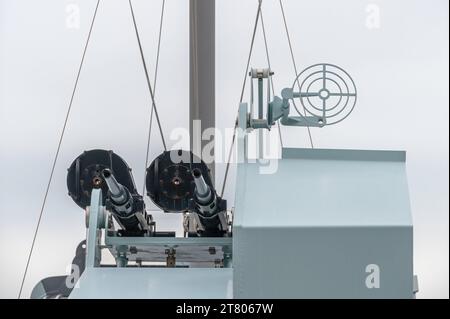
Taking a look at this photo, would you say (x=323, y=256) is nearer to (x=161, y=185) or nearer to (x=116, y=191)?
(x=116, y=191)

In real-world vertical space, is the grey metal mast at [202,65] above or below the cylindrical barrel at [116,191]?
above

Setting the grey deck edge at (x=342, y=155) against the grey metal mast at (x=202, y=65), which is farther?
the grey metal mast at (x=202, y=65)

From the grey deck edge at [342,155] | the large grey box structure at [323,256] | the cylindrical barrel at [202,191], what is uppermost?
the grey deck edge at [342,155]

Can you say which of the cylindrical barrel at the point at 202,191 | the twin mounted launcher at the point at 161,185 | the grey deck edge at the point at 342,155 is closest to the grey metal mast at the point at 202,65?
the twin mounted launcher at the point at 161,185

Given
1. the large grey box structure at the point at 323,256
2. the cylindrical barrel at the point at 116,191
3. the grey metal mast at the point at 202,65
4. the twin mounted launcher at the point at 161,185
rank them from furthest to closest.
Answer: the grey metal mast at the point at 202,65 < the twin mounted launcher at the point at 161,185 < the cylindrical barrel at the point at 116,191 < the large grey box structure at the point at 323,256

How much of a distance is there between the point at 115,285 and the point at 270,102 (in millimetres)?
1314

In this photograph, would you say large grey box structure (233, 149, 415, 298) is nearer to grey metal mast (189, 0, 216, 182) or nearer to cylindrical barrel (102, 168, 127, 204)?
cylindrical barrel (102, 168, 127, 204)

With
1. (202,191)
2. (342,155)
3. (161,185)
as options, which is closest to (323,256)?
(342,155)

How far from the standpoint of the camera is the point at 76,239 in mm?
10148

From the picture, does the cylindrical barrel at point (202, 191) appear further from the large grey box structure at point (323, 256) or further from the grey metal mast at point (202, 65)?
the grey metal mast at point (202, 65)

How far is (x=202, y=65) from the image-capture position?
10219mm

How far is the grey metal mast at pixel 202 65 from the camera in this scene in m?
10.2

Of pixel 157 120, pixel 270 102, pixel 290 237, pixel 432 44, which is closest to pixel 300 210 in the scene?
pixel 290 237

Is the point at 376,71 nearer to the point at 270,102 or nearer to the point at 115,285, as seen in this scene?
the point at 270,102
